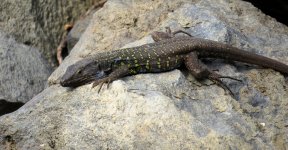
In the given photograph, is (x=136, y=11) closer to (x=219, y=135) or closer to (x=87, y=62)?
(x=87, y=62)

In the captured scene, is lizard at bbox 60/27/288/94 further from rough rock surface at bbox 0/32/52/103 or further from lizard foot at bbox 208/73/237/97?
rough rock surface at bbox 0/32/52/103

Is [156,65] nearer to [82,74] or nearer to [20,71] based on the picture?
[82,74]

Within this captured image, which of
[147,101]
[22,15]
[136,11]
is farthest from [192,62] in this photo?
[22,15]

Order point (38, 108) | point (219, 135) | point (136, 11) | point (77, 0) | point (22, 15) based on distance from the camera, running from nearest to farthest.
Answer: point (219, 135) → point (38, 108) → point (136, 11) → point (22, 15) → point (77, 0)

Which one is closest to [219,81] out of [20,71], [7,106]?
→ [7,106]

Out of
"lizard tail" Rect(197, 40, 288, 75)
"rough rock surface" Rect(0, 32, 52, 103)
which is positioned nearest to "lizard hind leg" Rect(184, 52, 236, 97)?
"lizard tail" Rect(197, 40, 288, 75)

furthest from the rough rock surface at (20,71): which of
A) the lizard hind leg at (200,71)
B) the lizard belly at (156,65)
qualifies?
the lizard hind leg at (200,71)
